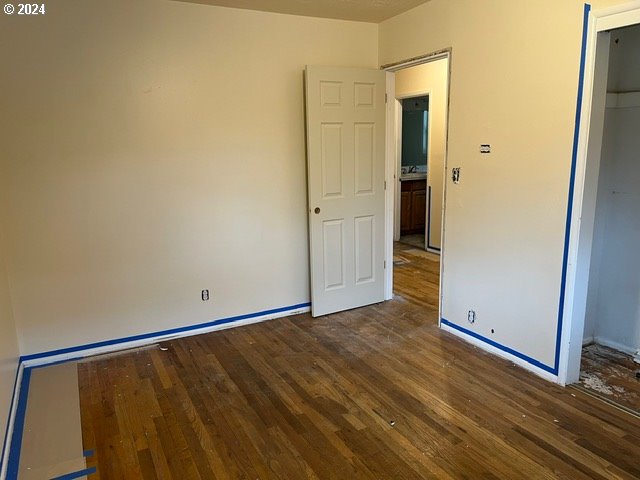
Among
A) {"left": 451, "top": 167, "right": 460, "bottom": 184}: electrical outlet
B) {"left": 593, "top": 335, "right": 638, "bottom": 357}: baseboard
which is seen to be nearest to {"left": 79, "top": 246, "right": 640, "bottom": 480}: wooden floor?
{"left": 593, "top": 335, "right": 638, "bottom": 357}: baseboard

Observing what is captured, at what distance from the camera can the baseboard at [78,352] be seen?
7.59 ft

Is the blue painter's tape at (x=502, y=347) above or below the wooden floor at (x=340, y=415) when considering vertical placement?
above

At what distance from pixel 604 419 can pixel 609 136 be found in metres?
1.81

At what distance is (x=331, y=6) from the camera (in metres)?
3.43

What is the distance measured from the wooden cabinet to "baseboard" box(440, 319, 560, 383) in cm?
352

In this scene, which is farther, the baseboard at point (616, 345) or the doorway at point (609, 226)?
the baseboard at point (616, 345)

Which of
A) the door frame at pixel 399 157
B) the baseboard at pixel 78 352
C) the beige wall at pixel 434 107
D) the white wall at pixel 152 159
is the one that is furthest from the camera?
the door frame at pixel 399 157

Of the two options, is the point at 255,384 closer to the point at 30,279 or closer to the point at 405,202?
the point at 30,279

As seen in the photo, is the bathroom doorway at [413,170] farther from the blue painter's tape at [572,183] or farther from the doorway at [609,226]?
the blue painter's tape at [572,183]

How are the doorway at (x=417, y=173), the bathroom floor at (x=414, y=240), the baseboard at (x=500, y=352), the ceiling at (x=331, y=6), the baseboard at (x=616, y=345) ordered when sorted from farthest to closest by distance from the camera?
the bathroom floor at (x=414, y=240), the doorway at (x=417, y=173), the ceiling at (x=331, y=6), the baseboard at (x=616, y=345), the baseboard at (x=500, y=352)

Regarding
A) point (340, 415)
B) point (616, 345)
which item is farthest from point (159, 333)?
point (616, 345)

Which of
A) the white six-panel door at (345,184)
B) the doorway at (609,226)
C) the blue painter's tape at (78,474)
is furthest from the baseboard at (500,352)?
the blue painter's tape at (78,474)

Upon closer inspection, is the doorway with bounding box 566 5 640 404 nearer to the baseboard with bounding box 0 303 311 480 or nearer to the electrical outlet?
the electrical outlet

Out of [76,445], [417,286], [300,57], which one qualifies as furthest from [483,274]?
[76,445]
